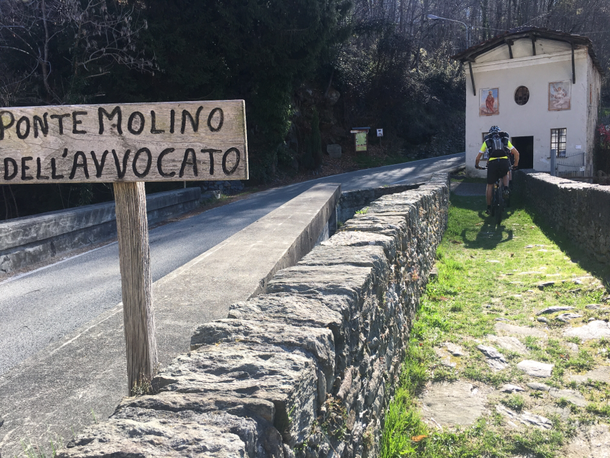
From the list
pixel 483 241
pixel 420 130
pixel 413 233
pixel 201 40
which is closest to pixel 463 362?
pixel 413 233

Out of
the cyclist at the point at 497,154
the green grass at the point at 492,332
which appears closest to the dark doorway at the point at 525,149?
the cyclist at the point at 497,154

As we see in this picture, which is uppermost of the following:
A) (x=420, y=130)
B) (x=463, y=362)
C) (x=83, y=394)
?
(x=420, y=130)

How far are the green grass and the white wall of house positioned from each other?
41.0 feet

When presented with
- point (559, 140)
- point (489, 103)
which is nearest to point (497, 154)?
point (489, 103)

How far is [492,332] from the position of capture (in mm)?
4773

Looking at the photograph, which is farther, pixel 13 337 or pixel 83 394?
pixel 13 337

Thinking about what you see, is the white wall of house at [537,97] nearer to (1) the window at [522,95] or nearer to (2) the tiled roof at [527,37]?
(1) the window at [522,95]

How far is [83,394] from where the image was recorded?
2.54 m

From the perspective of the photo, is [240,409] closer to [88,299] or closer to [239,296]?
[239,296]

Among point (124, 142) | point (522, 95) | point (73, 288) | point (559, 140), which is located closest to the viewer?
point (124, 142)

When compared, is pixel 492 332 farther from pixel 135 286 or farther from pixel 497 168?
pixel 497 168

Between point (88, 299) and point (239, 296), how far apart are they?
10.5ft

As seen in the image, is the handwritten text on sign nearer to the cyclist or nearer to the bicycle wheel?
the cyclist

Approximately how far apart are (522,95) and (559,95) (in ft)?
4.45
